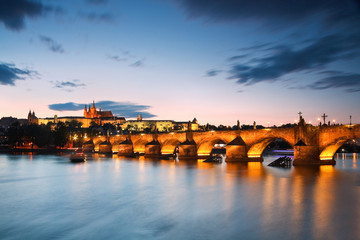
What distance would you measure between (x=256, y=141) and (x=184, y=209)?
82.2 feet

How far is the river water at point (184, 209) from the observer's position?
11.9m

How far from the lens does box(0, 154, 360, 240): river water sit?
11914 mm

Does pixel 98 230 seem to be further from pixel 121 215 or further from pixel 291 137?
pixel 291 137

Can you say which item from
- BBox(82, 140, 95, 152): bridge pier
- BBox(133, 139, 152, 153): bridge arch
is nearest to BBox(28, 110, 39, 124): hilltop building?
BBox(82, 140, 95, 152): bridge pier

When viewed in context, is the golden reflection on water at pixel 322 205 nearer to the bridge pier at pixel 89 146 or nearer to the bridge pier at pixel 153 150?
the bridge pier at pixel 153 150

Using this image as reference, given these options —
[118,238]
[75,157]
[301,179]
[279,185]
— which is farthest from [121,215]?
[75,157]

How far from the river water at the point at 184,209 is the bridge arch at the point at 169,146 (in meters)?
31.5

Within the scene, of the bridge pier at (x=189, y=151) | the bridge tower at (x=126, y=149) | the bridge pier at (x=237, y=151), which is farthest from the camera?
the bridge tower at (x=126, y=149)

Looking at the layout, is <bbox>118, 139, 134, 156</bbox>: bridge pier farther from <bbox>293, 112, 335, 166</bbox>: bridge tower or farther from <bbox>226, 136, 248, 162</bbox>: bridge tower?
<bbox>293, 112, 335, 166</bbox>: bridge tower

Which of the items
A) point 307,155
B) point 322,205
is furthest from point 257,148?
point 322,205

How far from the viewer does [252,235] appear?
11383 mm

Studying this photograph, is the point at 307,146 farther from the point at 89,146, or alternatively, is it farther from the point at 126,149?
the point at 89,146

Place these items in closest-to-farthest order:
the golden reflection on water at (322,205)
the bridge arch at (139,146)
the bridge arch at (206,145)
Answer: the golden reflection on water at (322,205) → the bridge arch at (206,145) → the bridge arch at (139,146)

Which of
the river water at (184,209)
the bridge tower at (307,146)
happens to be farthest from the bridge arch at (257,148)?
the river water at (184,209)
